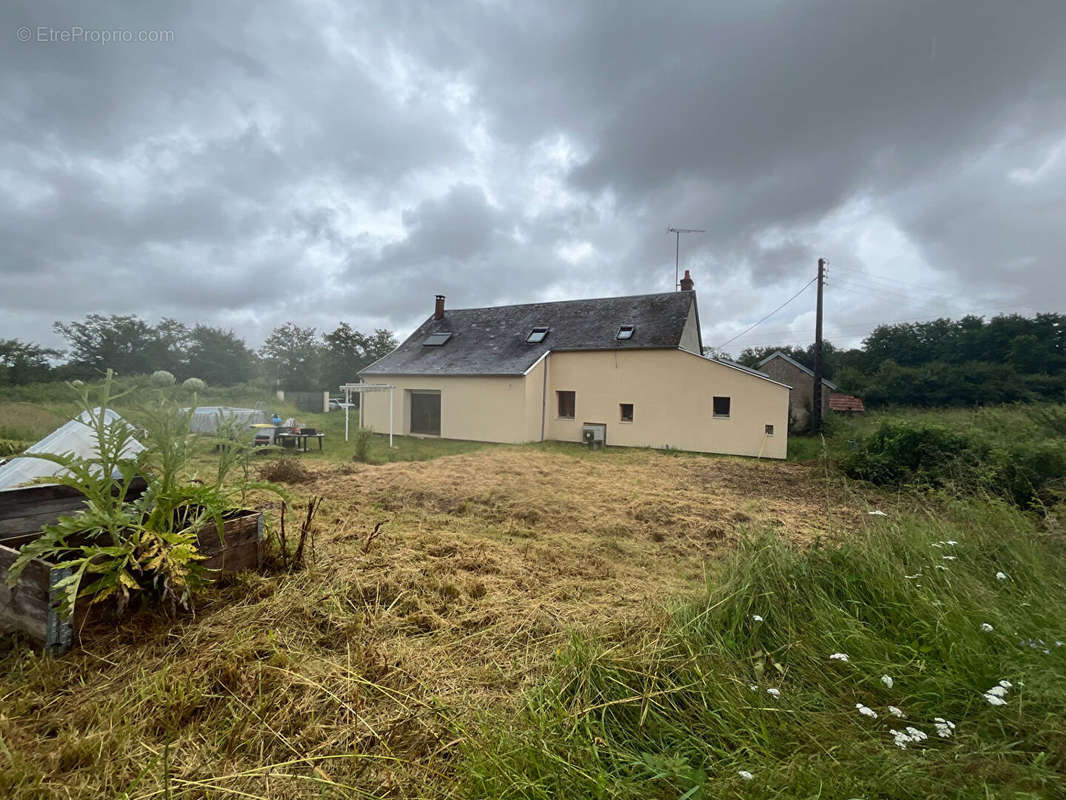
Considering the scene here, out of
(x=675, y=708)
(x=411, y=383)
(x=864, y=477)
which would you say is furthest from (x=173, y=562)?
(x=411, y=383)

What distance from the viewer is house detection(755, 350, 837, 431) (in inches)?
973

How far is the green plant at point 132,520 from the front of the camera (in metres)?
1.95

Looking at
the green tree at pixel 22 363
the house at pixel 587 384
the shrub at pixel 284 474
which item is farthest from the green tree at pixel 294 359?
the shrub at pixel 284 474

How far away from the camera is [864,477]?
33.6 ft

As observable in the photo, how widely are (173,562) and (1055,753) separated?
327 centimetres

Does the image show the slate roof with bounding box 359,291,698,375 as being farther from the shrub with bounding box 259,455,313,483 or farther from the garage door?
the shrub with bounding box 259,455,313,483

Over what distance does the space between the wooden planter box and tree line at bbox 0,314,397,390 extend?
28.5 m

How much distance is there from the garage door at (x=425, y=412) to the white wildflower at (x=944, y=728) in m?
17.2

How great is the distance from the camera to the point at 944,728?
4.83ft

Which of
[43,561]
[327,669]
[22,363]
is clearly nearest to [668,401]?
[327,669]

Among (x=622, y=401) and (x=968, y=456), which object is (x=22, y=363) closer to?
(x=622, y=401)

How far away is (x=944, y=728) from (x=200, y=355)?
1849 inches

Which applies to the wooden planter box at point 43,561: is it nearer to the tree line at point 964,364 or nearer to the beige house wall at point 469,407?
the beige house wall at point 469,407

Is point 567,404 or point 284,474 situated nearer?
point 284,474
